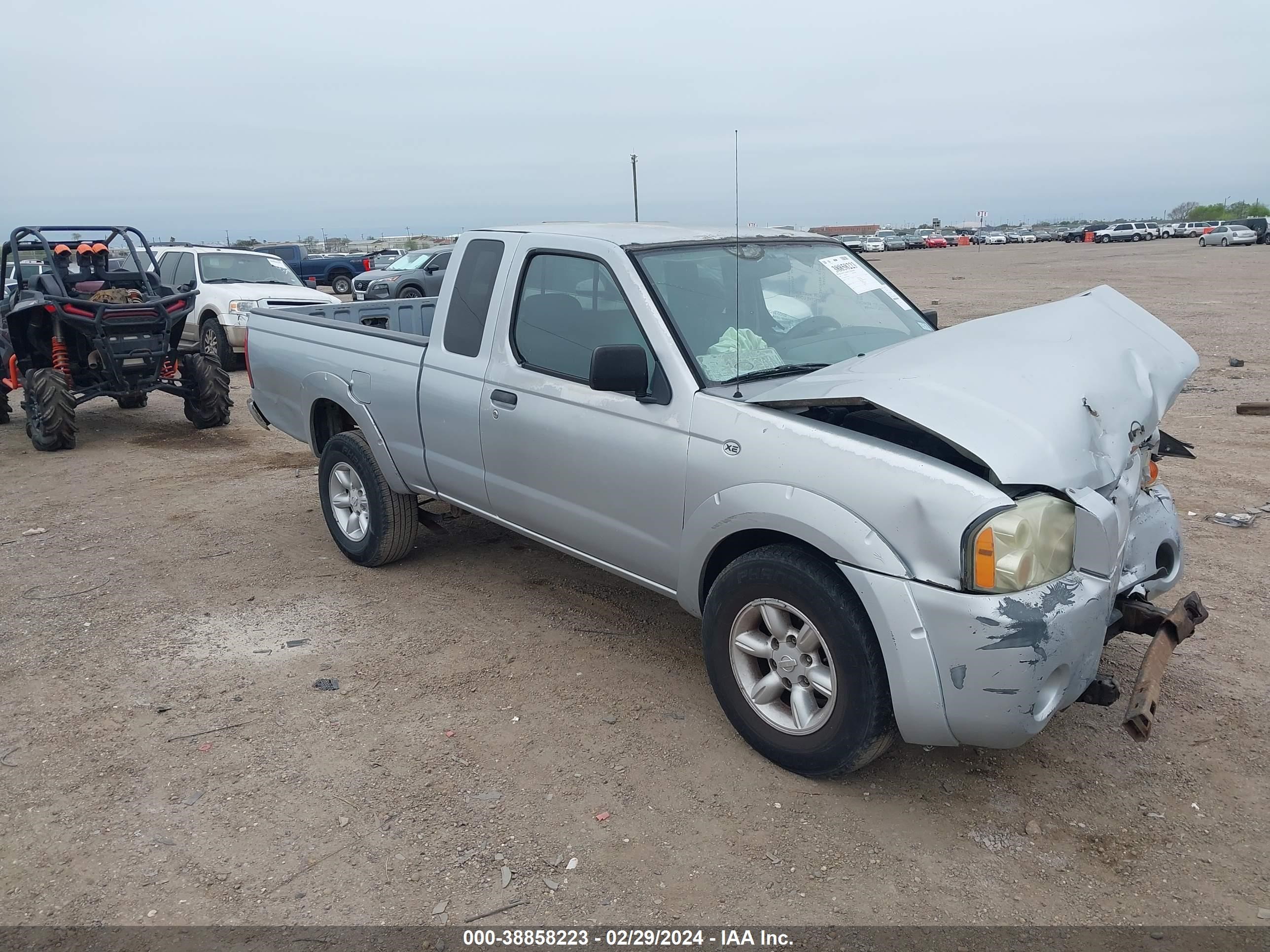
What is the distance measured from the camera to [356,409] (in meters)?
5.65

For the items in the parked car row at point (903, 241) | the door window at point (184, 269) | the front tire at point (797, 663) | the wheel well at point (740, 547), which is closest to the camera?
the front tire at point (797, 663)

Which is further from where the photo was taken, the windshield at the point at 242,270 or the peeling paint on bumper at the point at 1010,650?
the windshield at the point at 242,270

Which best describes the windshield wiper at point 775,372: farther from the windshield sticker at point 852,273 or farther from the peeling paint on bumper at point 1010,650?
the peeling paint on bumper at point 1010,650

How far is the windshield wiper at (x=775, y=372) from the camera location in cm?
394

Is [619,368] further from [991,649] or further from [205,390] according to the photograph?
[205,390]

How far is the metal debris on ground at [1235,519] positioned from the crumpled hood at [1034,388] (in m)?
2.51

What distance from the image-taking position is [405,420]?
209 inches

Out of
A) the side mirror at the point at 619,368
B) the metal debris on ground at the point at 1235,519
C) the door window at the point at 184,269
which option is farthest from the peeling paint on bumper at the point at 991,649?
the door window at the point at 184,269

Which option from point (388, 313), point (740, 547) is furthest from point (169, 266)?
point (740, 547)

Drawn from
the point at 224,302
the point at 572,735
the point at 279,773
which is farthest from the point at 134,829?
the point at 224,302

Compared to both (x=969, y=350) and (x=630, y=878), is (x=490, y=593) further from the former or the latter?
(x=969, y=350)

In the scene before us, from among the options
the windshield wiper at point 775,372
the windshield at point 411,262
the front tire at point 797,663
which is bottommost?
the front tire at point 797,663

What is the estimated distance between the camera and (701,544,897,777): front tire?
3297 millimetres

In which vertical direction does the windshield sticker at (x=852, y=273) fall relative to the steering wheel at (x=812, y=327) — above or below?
above
